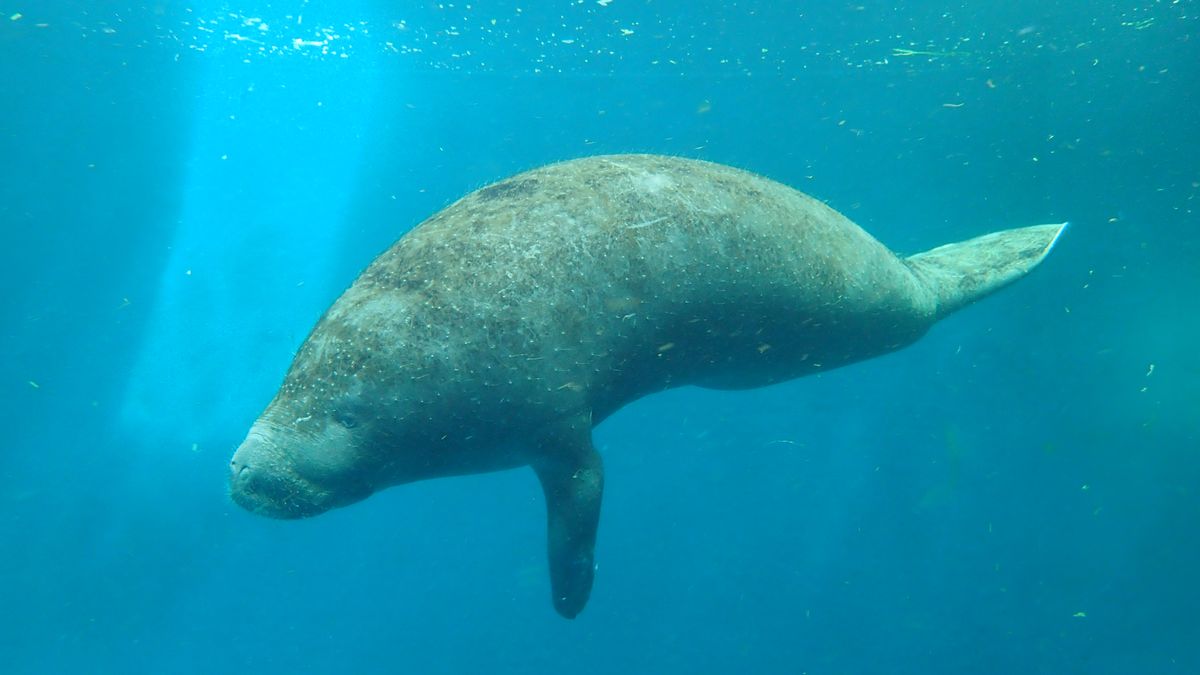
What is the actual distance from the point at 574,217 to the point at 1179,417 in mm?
27171

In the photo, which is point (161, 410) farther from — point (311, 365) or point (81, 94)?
point (311, 365)

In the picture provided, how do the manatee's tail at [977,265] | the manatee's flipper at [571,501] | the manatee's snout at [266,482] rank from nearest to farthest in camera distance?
the manatee's snout at [266,482]
the manatee's flipper at [571,501]
the manatee's tail at [977,265]

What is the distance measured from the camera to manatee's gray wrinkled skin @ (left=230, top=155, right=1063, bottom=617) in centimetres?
443

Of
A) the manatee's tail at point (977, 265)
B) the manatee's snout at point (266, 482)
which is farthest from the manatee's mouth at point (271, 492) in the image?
the manatee's tail at point (977, 265)

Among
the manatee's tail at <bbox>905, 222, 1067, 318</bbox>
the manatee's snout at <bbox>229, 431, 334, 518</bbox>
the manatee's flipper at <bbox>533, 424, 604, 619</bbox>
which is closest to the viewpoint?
the manatee's snout at <bbox>229, 431, 334, 518</bbox>

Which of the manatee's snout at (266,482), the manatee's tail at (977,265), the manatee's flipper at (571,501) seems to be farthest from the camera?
the manatee's tail at (977,265)

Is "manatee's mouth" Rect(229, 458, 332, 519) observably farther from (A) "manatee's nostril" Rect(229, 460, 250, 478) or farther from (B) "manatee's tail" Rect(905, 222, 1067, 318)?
(B) "manatee's tail" Rect(905, 222, 1067, 318)

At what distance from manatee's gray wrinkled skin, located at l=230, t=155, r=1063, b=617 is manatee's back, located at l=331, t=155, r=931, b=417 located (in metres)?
0.01

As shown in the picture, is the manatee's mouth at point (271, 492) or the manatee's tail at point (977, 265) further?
the manatee's tail at point (977, 265)

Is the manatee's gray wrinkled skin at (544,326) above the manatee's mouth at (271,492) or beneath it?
above

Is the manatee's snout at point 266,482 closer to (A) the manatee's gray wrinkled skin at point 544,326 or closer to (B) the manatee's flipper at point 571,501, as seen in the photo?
(A) the manatee's gray wrinkled skin at point 544,326

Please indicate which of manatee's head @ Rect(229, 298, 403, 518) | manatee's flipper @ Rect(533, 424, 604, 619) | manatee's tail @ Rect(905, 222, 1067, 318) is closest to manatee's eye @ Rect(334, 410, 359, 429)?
manatee's head @ Rect(229, 298, 403, 518)

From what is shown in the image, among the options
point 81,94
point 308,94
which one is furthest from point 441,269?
point 308,94

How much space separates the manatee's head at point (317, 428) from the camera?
4402 millimetres
